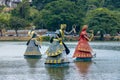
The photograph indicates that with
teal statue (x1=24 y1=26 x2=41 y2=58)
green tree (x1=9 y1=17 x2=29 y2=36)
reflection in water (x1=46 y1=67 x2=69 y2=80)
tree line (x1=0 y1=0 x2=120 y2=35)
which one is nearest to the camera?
reflection in water (x1=46 y1=67 x2=69 y2=80)

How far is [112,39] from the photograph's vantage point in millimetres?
87938

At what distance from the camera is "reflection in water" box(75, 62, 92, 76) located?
1024 inches

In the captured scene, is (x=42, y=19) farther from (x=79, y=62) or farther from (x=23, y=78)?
(x=23, y=78)

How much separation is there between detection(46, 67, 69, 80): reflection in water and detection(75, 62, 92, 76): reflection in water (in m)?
0.84

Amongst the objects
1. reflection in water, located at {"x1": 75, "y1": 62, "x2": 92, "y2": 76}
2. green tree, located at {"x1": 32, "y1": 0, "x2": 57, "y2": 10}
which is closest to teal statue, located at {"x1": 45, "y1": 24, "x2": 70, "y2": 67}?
reflection in water, located at {"x1": 75, "y1": 62, "x2": 92, "y2": 76}

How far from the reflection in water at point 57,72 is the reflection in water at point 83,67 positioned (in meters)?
0.84

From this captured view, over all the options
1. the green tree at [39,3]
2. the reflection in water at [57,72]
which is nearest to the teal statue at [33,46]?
the reflection in water at [57,72]

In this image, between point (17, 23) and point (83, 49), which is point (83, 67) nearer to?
point (83, 49)

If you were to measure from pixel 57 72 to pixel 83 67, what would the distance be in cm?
348

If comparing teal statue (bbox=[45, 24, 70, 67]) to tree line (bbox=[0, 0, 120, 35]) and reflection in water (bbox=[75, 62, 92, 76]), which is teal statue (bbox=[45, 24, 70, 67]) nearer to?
reflection in water (bbox=[75, 62, 92, 76])

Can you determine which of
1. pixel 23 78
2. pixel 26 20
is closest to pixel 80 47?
pixel 23 78

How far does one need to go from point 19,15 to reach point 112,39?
64.5 feet

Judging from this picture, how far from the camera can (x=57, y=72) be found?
85.7 feet

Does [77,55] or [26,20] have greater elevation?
[77,55]
